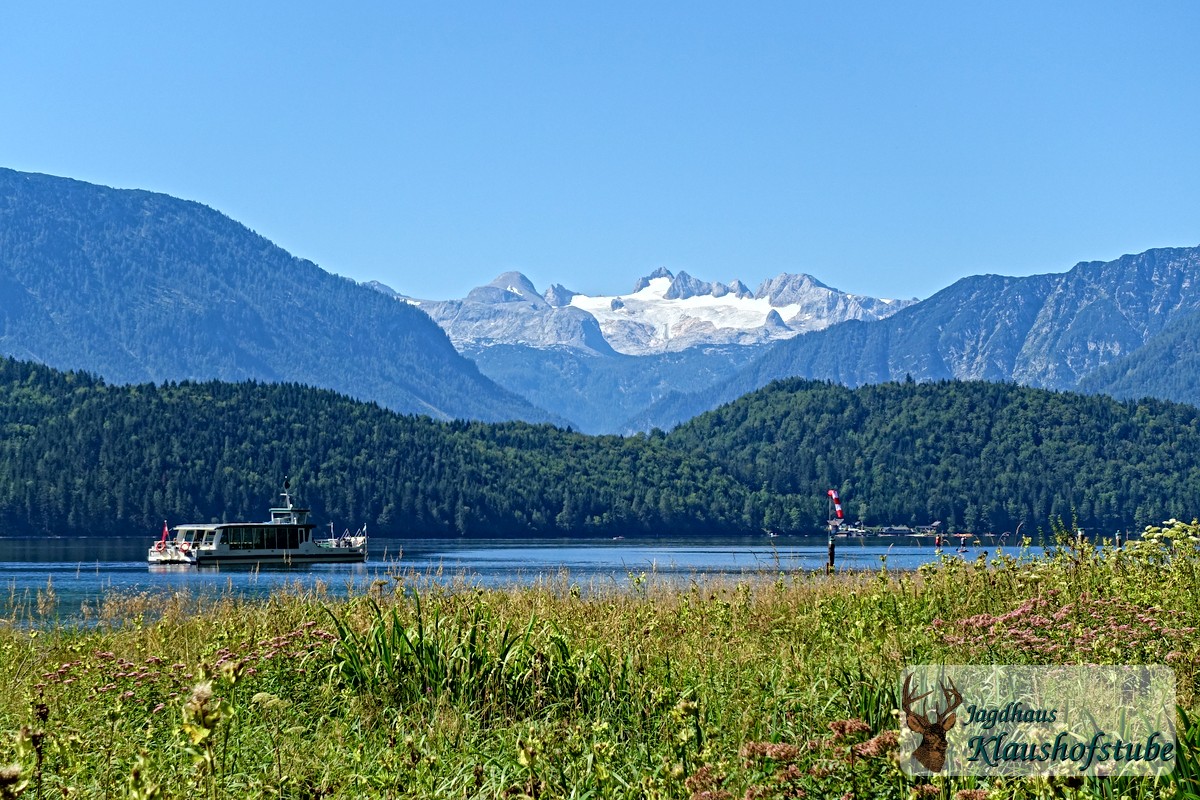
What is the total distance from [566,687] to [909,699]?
3961 millimetres

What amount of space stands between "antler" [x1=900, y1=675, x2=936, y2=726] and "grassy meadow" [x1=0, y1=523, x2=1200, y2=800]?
336 mm

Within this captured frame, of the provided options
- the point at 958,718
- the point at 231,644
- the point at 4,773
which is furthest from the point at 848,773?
the point at 231,644

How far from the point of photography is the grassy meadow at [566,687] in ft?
27.5

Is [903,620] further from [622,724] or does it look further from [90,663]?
[90,663]

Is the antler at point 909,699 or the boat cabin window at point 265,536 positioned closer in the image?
the antler at point 909,699

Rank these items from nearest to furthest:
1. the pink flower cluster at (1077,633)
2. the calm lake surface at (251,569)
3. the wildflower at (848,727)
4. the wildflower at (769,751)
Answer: the wildflower at (769,751)
the wildflower at (848,727)
the pink flower cluster at (1077,633)
the calm lake surface at (251,569)

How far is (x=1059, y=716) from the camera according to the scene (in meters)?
9.91

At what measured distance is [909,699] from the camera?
904cm

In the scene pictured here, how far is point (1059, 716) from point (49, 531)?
7819 inches

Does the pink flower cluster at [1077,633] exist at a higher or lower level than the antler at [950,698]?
higher

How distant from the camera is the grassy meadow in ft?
27.5

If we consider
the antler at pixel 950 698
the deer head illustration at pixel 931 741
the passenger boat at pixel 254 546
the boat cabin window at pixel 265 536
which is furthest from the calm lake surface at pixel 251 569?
the deer head illustration at pixel 931 741

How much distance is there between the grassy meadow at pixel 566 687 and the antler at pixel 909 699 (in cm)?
34

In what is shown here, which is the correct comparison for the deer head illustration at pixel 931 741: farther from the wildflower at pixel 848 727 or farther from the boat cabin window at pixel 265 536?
the boat cabin window at pixel 265 536
